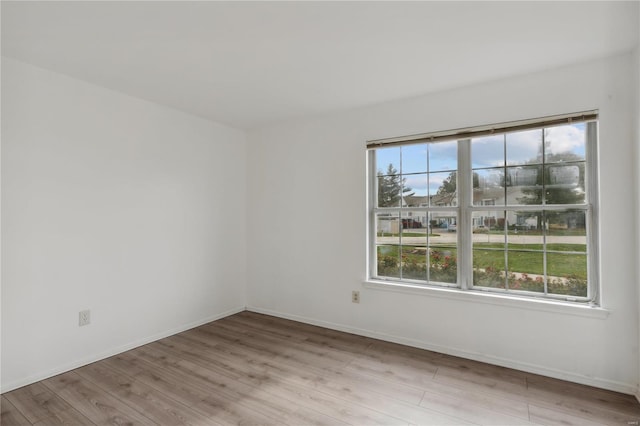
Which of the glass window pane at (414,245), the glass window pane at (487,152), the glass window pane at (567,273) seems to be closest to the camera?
the glass window pane at (567,273)

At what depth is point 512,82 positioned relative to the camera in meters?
2.60

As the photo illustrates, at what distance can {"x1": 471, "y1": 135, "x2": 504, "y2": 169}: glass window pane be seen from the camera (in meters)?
2.75

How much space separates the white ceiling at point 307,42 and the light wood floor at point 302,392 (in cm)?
241

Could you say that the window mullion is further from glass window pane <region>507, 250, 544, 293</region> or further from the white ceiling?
the white ceiling

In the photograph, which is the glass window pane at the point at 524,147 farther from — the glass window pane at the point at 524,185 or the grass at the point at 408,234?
the grass at the point at 408,234

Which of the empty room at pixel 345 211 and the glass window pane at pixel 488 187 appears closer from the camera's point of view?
the empty room at pixel 345 211

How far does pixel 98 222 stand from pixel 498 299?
3.51 metres

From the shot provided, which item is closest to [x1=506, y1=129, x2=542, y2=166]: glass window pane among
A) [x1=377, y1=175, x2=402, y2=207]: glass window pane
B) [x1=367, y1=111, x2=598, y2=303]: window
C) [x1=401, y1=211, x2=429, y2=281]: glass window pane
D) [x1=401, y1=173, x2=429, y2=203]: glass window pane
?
[x1=367, y1=111, x2=598, y2=303]: window

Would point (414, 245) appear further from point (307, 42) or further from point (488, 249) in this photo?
point (307, 42)

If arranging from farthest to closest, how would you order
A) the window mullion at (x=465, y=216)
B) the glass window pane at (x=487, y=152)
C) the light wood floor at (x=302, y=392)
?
the window mullion at (x=465, y=216) → the glass window pane at (x=487, y=152) → the light wood floor at (x=302, y=392)

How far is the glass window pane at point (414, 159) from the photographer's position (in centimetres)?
312

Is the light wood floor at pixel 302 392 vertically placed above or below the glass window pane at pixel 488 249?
below

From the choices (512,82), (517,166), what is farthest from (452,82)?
(517,166)

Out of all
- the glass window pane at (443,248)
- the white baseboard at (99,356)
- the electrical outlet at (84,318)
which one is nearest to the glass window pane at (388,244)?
the glass window pane at (443,248)
